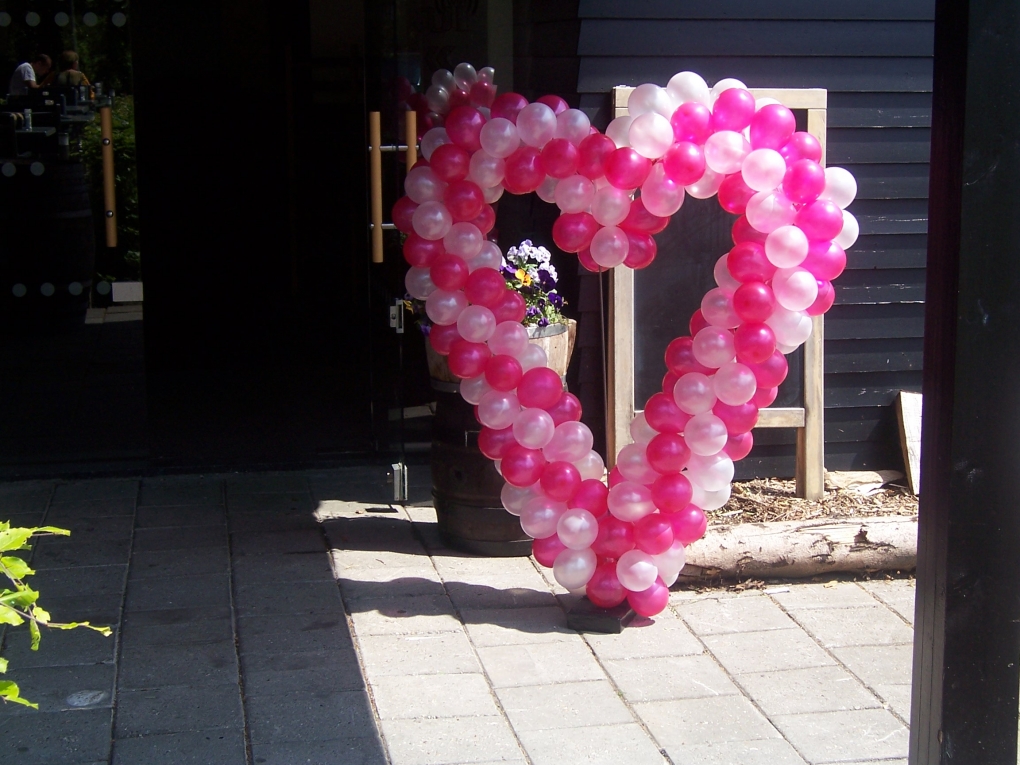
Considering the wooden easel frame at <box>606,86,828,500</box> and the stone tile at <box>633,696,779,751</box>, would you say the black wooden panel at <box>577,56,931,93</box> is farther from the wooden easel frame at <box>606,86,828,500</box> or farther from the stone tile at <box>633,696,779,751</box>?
the stone tile at <box>633,696,779,751</box>

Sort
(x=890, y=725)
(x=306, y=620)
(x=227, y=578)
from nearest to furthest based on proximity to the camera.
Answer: (x=890, y=725) → (x=306, y=620) → (x=227, y=578)

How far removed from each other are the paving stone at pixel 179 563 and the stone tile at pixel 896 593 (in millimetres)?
2474

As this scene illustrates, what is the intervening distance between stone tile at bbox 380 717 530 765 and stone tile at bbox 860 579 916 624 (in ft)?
5.53

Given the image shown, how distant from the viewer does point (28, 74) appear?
17.0 feet

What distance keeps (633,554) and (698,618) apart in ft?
1.40

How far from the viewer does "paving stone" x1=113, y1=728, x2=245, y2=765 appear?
2979mm

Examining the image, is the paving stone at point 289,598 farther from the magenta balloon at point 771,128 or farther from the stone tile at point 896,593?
the magenta balloon at point 771,128

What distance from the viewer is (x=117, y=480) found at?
5.39m

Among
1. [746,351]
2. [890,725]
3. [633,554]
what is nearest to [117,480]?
[633,554]

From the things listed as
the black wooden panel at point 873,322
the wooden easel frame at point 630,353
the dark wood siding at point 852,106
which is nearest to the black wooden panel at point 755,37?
the dark wood siding at point 852,106

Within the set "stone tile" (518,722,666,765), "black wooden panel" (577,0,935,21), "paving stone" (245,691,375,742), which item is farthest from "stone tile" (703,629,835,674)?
"black wooden panel" (577,0,935,21)

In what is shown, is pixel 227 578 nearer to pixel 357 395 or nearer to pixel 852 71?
pixel 357 395

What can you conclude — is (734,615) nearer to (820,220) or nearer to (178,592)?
(820,220)

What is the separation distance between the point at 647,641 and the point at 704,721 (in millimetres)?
565
